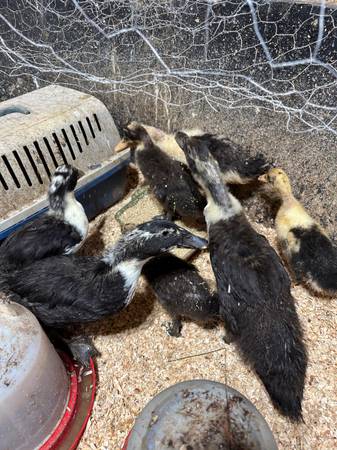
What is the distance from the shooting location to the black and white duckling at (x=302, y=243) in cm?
216

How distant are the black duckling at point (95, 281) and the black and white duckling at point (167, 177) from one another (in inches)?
25.0

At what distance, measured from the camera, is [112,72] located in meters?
3.07

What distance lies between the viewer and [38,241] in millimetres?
2270

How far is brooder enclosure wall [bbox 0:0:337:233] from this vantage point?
2082 millimetres

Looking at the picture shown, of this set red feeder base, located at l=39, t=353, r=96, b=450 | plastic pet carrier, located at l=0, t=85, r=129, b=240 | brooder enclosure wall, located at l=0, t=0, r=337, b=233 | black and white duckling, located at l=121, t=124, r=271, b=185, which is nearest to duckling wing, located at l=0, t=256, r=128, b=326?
red feeder base, located at l=39, t=353, r=96, b=450

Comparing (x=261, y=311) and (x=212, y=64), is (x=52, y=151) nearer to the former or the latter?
(x=212, y=64)

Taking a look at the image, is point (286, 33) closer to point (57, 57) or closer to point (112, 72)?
point (112, 72)

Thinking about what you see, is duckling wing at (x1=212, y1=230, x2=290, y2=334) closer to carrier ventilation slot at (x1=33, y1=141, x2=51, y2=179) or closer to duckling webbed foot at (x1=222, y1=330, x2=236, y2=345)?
duckling webbed foot at (x1=222, y1=330, x2=236, y2=345)

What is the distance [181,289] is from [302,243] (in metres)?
0.76

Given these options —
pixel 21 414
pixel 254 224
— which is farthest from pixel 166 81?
pixel 21 414

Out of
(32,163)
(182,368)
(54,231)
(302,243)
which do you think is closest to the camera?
(182,368)

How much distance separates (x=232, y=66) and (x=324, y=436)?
2016mm

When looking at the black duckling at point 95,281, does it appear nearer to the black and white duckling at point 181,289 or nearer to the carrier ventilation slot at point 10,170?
the black and white duckling at point 181,289

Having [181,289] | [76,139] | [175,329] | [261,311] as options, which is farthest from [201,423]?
[76,139]
